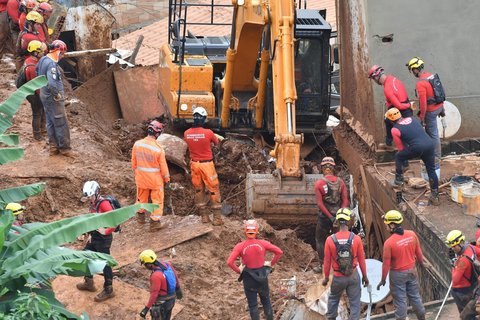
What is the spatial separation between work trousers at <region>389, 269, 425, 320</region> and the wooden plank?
3471 millimetres

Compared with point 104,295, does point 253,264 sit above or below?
above

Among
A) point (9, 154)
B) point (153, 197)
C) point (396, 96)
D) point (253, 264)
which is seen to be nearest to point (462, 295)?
point (253, 264)

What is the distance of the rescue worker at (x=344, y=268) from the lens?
11523 millimetres

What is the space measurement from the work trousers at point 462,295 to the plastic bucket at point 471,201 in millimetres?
2571

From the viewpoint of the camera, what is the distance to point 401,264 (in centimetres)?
1166

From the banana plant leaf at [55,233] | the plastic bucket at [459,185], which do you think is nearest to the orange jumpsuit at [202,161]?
the plastic bucket at [459,185]

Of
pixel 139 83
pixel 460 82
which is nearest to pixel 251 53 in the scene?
pixel 460 82

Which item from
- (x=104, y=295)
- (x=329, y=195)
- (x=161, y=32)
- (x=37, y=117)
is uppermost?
(x=161, y=32)

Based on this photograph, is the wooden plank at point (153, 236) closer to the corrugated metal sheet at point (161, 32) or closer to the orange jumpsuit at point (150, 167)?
the orange jumpsuit at point (150, 167)

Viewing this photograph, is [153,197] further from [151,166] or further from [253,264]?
[253,264]

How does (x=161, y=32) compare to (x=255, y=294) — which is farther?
(x=161, y=32)

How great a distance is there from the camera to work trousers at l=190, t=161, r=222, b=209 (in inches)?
575

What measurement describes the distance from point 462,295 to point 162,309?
11.0 ft

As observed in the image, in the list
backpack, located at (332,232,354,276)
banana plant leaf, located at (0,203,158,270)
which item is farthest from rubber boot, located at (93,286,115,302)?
banana plant leaf, located at (0,203,158,270)
